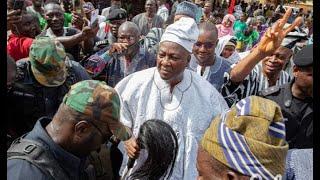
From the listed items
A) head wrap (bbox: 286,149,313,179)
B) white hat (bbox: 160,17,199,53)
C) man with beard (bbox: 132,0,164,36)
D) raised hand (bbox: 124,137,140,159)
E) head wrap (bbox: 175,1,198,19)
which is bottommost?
man with beard (bbox: 132,0,164,36)

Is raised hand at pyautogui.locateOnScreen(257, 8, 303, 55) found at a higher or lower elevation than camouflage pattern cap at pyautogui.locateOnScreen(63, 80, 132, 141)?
higher

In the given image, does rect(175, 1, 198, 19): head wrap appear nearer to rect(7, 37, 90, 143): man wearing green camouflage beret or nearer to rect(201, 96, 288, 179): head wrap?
rect(7, 37, 90, 143): man wearing green camouflage beret

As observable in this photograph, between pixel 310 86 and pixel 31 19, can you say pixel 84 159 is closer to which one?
pixel 310 86

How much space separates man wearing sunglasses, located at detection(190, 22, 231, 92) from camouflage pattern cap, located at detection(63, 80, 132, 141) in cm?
165

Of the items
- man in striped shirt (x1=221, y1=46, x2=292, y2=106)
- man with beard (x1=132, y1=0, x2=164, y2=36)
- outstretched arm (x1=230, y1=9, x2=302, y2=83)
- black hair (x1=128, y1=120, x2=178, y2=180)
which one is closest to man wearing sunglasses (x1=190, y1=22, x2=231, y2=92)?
man in striped shirt (x1=221, y1=46, x2=292, y2=106)

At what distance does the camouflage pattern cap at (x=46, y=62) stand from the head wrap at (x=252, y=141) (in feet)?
5.42

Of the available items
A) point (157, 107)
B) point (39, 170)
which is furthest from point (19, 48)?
point (39, 170)

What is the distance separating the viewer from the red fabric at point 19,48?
3650mm

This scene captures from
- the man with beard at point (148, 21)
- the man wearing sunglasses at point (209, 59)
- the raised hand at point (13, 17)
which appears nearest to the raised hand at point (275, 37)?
the man wearing sunglasses at point (209, 59)

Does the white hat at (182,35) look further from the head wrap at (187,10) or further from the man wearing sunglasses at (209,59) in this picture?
the head wrap at (187,10)

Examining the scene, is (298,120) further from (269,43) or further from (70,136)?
(70,136)

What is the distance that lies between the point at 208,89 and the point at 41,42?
1.18 m

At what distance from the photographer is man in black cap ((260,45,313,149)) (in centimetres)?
275

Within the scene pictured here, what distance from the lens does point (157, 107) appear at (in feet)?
9.25
